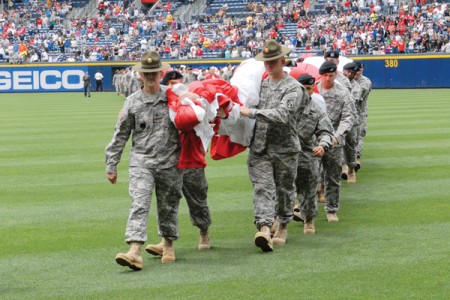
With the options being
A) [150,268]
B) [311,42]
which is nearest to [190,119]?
[150,268]

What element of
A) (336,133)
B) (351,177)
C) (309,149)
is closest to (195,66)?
(351,177)

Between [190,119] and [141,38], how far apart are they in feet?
172

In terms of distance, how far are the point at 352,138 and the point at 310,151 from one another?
12.5ft

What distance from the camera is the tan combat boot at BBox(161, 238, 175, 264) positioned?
9375mm

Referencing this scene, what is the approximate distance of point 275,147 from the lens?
10.0m

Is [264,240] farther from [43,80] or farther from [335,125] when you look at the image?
[43,80]

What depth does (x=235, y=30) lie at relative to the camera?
57594 mm

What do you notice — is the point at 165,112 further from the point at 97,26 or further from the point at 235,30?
the point at 97,26

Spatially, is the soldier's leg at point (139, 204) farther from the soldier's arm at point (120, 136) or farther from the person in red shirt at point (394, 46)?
Answer: the person in red shirt at point (394, 46)

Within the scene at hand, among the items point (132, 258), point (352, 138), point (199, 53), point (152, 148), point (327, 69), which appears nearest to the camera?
point (132, 258)

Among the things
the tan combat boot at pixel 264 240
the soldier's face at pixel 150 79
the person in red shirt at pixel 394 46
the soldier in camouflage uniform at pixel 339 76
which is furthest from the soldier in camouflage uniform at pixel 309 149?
the person in red shirt at pixel 394 46

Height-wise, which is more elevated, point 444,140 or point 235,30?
point 444,140

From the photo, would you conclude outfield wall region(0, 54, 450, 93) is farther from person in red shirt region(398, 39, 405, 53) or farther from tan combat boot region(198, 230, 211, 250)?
tan combat boot region(198, 230, 211, 250)

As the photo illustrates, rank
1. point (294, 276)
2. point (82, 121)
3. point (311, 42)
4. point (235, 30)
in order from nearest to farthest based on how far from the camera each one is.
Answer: point (294, 276) → point (82, 121) → point (311, 42) → point (235, 30)
